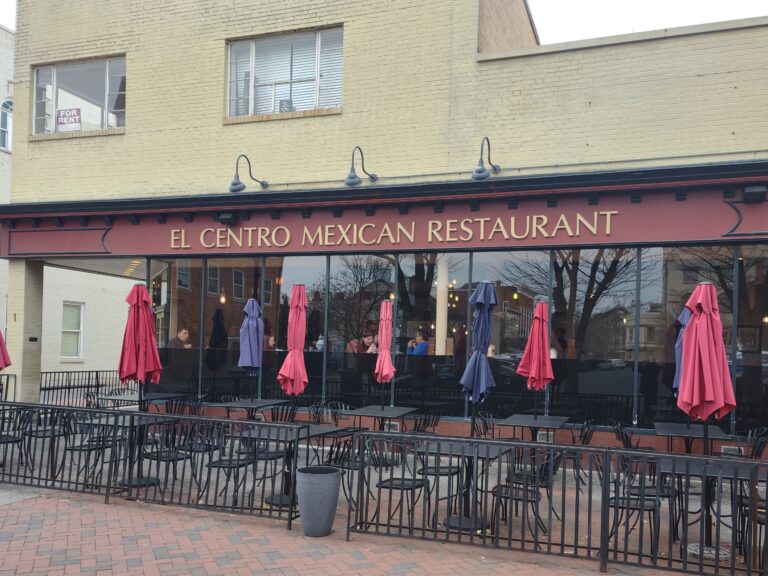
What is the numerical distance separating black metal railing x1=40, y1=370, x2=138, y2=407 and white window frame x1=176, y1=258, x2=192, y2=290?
16.4 feet

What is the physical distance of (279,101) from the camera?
13328mm

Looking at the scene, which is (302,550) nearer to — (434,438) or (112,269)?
(434,438)

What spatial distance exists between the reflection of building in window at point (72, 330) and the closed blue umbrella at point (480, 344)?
18.8 meters

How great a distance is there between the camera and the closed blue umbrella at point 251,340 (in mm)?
11172

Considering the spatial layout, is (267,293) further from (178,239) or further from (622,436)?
(622,436)

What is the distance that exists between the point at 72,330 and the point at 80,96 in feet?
36.4

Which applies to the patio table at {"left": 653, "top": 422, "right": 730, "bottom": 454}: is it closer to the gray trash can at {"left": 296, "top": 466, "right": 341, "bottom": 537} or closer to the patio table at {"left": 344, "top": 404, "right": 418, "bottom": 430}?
the patio table at {"left": 344, "top": 404, "right": 418, "bottom": 430}

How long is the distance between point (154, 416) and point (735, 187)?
8.44 meters

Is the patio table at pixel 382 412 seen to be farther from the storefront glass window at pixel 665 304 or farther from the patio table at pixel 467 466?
the storefront glass window at pixel 665 304

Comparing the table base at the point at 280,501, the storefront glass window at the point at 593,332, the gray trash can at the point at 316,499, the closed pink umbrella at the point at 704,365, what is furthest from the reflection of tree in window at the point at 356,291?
the closed pink umbrella at the point at 704,365

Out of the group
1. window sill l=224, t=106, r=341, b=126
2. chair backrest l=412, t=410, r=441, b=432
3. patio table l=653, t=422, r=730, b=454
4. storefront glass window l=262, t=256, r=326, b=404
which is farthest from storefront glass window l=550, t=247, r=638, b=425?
window sill l=224, t=106, r=341, b=126

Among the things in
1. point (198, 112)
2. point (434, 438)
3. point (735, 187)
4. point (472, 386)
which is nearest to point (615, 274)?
point (735, 187)

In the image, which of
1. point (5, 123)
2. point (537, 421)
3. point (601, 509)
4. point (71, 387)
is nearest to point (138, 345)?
point (537, 421)

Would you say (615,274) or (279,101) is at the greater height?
(279,101)
